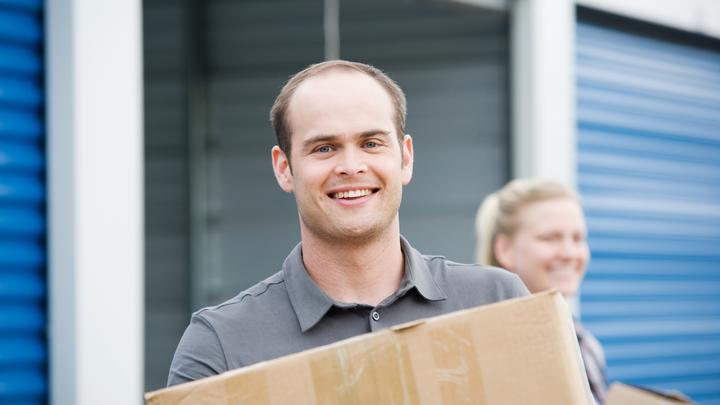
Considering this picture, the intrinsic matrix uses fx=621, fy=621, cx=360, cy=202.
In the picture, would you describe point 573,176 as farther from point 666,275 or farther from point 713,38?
point 713,38

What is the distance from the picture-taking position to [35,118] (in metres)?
2.38

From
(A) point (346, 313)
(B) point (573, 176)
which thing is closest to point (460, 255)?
(B) point (573, 176)

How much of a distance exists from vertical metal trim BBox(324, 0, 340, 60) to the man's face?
11.2ft

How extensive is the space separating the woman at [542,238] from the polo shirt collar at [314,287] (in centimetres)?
109

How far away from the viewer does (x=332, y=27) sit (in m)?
4.68

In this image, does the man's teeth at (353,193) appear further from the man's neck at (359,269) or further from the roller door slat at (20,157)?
the roller door slat at (20,157)

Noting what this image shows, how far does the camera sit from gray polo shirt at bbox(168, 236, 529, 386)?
48.7 inches

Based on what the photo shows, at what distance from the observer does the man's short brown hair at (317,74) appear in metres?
1.39

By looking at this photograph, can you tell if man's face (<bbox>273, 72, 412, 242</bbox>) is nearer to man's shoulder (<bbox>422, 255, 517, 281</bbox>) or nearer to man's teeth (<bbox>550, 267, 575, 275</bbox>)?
man's shoulder (<bbox>422, 255, 517, 281</bbox>)


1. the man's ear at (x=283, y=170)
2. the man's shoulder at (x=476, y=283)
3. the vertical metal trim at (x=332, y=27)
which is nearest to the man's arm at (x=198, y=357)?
the man's ear at (x=283, y=170)

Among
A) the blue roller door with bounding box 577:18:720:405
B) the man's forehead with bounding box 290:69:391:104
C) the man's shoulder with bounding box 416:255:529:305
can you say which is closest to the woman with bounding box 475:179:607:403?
the man's shoulder with bounding box 416:255:529:305

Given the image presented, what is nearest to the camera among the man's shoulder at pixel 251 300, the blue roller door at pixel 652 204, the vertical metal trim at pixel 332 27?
the man's shoulder at pixel 251 300

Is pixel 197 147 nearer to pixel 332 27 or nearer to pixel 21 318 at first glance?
pixel 332 27

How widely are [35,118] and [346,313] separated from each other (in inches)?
67.1
